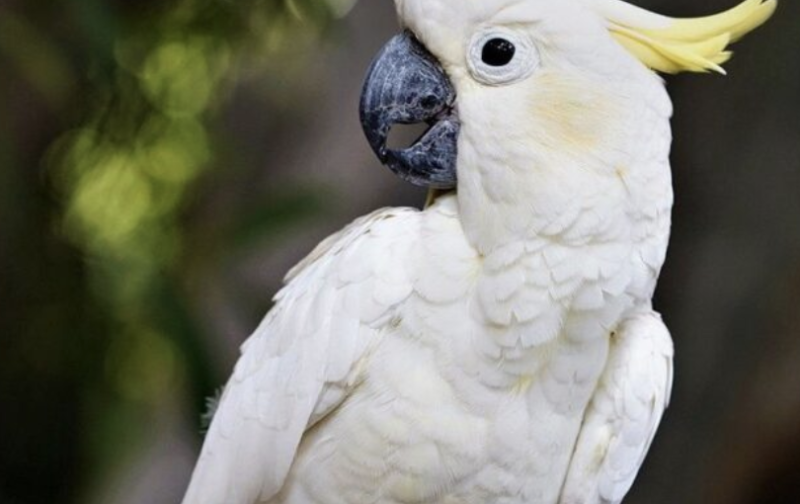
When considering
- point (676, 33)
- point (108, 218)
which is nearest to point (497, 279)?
point (676, 33)

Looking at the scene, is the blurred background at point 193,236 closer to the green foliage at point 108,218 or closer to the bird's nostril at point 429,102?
the green foliage at point 108,218

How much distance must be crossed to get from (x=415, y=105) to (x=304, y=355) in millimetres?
313

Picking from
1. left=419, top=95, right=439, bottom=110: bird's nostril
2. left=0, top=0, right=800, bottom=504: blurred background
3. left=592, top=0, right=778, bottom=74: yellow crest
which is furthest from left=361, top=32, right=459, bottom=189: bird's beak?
left=0, top=0, right=800, bottom=504: blurred background

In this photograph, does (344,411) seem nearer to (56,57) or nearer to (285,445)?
(285,445)

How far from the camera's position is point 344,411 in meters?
1.20

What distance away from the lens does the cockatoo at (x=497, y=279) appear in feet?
3.59

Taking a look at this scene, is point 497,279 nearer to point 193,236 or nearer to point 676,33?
point 676,33

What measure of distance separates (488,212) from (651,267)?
0.20 metres

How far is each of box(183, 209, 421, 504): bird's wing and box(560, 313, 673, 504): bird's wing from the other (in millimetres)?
276

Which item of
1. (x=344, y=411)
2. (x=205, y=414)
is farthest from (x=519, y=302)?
(x=205, y=414)

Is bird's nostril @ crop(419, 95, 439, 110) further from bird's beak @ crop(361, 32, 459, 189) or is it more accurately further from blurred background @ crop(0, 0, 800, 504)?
blurred background @ crop(0, 0, 800, 504)

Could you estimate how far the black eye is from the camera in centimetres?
109

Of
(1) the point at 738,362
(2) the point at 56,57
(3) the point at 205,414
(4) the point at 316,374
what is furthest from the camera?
(1) the point at 738,362

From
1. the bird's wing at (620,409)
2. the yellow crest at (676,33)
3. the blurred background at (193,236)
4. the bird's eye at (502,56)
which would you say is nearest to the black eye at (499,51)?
the bird's eye at (502,56)
